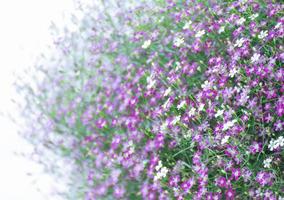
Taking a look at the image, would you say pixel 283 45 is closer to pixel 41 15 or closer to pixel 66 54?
pixel 66 54

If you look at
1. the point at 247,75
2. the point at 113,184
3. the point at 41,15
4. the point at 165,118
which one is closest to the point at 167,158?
the point at 165,118

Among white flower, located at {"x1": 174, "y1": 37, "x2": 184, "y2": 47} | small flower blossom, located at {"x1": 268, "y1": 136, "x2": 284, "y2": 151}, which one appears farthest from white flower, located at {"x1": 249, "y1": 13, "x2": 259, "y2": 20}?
small flower blossom, located at {"x1": 268, "y1": 136, "x2": 284, "y2": 151}

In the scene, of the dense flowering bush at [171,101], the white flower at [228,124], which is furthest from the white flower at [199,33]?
the white flower at [228,124]

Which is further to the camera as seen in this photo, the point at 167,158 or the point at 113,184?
the point at 113,184

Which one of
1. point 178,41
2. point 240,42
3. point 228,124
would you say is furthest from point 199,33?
point 228,124

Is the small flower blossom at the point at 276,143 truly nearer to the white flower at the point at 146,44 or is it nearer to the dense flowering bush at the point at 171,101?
the dense flowering bush at the point at 171,101

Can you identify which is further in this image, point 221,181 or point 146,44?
point 146,44

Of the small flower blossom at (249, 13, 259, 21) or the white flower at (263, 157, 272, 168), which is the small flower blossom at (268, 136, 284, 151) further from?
the small flower blossom at (249, 13, 259, 21)

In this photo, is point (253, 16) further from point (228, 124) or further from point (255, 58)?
point (228, 124)
